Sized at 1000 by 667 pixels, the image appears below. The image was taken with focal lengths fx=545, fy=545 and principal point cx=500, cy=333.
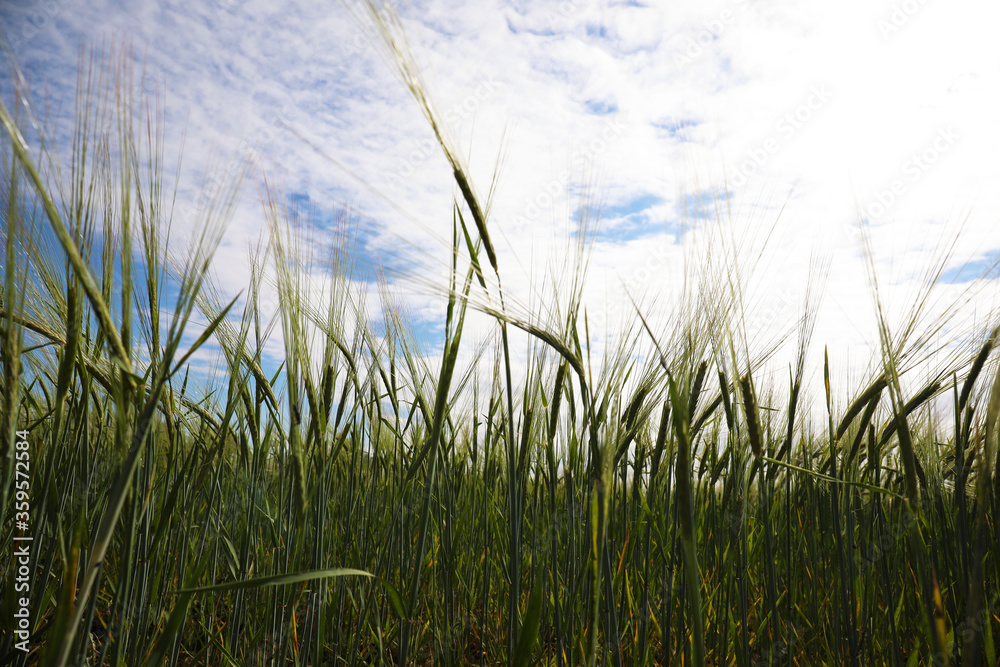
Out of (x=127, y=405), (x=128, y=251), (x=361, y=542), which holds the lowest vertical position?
(x=361, y=542)

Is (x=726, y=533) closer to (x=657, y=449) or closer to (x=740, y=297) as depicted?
(x=657, y=449)

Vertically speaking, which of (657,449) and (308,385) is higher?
(308,385)

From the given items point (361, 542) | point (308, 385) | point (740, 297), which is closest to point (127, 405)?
point (308, 385)

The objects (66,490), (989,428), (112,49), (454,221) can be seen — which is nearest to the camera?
(989,428)

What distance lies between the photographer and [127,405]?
66 cm

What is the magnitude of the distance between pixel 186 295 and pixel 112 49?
388 mm

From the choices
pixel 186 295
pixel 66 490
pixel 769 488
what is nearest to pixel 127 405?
pixel 186 295

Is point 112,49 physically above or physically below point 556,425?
above

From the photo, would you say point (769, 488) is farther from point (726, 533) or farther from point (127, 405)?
point (127, 405)

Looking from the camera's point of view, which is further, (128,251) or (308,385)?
(308,385)

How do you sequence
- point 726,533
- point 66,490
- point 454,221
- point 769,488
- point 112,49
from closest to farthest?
point 112,49 → point 454,221 → point 66,490 → point 769,488 → point 726,533

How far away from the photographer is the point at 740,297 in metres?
1.00

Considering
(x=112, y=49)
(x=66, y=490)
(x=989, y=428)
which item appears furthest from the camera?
(x=66, y=490)

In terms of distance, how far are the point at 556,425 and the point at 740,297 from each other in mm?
432
